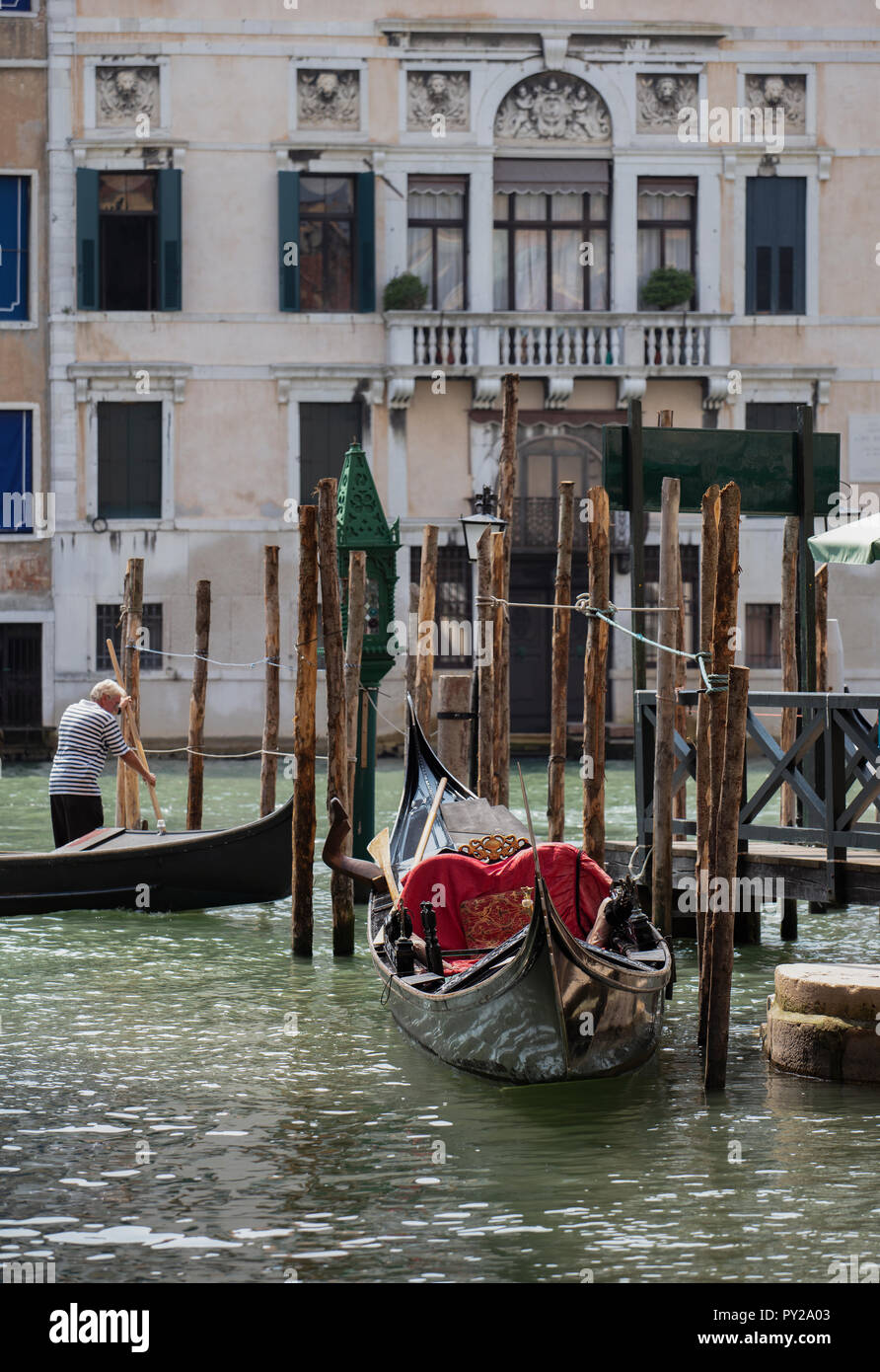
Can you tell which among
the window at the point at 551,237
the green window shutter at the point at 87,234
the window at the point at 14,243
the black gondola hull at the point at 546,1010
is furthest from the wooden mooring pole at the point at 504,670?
the window at the point at 14,243

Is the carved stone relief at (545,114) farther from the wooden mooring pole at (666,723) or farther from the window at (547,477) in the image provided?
the wooden mooring pole at (666,723)

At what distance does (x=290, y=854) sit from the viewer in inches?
433

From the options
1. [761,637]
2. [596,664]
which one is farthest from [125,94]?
[596,664]

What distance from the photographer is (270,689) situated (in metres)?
12.1

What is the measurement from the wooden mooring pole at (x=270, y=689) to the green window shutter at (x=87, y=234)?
1007 cm

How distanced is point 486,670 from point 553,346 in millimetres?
11276

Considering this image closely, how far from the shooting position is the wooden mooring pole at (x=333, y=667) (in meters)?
9.28

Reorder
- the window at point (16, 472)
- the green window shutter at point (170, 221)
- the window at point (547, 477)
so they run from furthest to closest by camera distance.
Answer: the window at point (547, 477)
the window at point (16, 472)
the green window shutter at point (170, 221)

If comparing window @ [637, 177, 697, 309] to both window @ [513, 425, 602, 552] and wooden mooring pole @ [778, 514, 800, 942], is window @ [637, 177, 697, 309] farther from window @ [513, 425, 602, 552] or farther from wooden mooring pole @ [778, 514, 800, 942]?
wooden mooring pole @ [778, 514, 800, 942]

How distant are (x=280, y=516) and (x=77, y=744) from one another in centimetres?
1059

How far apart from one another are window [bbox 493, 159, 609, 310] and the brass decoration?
14.2m

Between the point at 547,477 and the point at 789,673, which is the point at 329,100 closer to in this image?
the point at 547,477

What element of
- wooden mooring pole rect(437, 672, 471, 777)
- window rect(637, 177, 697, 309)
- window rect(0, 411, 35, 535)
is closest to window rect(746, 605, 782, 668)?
window rect(637, 177, 697, 309)

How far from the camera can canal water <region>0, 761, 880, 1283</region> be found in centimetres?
502
